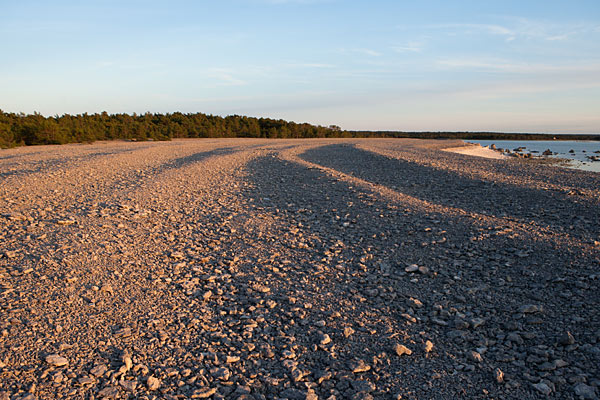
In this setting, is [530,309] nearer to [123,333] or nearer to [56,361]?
[123,333]

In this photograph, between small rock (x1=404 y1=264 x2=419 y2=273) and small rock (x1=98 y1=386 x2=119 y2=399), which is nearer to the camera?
small rock (x1=98 y1=386 x2=119 y2=399)

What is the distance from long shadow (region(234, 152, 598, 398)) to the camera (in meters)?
3.89

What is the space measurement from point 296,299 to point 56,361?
101 inches

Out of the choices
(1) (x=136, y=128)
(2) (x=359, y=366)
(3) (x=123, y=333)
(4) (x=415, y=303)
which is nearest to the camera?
(2) (x=359, y=366)

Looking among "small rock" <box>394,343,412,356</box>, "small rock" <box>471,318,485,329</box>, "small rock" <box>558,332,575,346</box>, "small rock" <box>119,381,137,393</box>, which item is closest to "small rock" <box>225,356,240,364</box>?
"small rock" <box>119,381,137,393</box>

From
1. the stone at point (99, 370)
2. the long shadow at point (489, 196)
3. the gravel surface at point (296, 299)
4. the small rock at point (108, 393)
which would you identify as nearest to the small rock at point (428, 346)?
the gravel surface at point (296, 299)

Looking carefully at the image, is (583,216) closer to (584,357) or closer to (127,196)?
(584,357)

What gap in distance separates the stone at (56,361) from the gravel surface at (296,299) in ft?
0.04

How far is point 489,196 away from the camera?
1079cm

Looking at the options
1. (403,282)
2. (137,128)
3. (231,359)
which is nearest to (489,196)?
(403,282)

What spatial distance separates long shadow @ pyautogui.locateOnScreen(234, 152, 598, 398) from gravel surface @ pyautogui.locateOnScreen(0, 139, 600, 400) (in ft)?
0.08

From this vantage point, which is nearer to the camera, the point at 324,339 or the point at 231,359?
the point at 231,359

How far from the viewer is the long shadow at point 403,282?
12.8ft

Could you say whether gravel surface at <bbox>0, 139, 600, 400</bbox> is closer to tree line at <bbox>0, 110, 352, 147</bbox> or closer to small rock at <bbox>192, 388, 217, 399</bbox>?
small rock at <bbox>192, 388, 217, 399</bbox>
